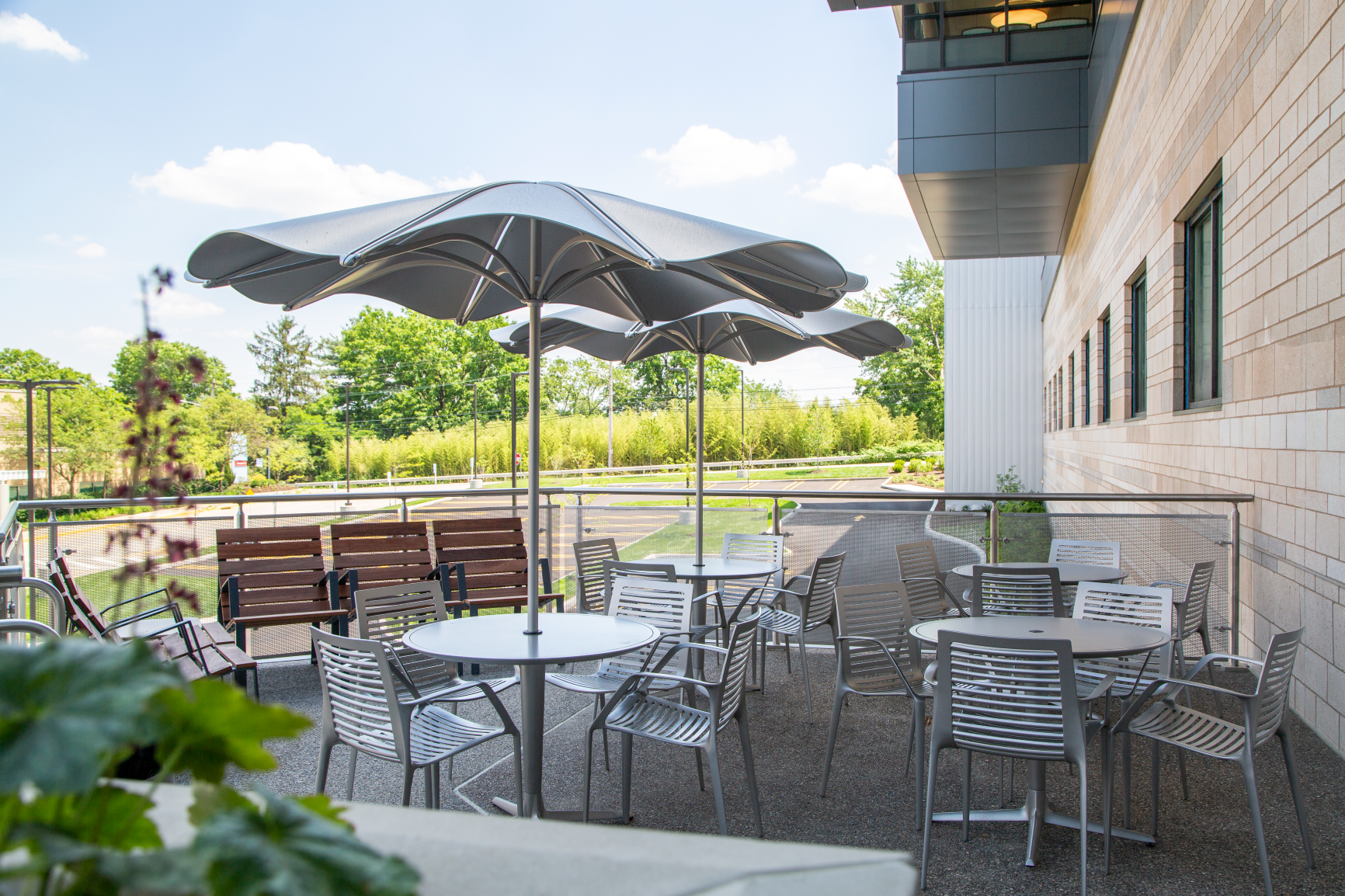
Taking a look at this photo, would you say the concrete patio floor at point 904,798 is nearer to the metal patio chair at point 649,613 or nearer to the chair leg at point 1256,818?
the chair leg at point 1256,818

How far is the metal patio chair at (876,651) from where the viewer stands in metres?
4.25

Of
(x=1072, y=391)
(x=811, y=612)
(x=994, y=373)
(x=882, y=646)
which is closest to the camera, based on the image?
(x=882, y=646)

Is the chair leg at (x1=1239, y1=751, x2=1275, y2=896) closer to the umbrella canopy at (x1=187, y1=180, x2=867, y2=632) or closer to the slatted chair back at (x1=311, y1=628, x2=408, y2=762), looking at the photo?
the umbrella canopy at (x1=187, y1=180, x2=867, y2=632)

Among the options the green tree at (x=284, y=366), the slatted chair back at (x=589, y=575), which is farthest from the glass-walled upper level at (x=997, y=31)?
the green tree at (x=284, y=366)

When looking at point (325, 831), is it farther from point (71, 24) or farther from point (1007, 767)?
point (71, 24)

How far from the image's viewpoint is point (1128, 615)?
15.2ft

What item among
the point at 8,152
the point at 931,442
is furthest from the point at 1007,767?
the point at 8,152

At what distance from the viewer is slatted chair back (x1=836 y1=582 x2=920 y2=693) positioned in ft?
14.6

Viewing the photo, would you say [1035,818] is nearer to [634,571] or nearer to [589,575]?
[634,571]

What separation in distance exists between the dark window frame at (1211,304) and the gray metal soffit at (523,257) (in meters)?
3.04

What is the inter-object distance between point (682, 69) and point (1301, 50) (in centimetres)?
10664

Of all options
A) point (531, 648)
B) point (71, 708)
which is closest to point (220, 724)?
point (71, 708)

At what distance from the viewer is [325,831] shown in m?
0.67

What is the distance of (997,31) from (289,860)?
12853mm
